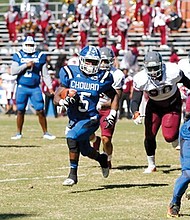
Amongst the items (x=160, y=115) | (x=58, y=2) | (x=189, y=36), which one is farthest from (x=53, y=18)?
(x=160, y=115)

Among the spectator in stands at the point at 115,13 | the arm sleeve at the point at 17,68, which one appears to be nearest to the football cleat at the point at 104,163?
the arm sleeve at the point at 17,68

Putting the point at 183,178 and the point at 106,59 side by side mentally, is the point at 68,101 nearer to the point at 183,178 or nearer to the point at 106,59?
the point at 106,59

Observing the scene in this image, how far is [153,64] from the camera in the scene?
9.02m

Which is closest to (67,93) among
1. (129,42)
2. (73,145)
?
(73,145)

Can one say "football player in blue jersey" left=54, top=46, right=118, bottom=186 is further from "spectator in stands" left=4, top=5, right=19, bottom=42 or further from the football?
"spectator in stands" left=4, top=5, right=19, bottom=42

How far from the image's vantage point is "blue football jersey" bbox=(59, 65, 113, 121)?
835cm

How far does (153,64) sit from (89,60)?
0.99 m

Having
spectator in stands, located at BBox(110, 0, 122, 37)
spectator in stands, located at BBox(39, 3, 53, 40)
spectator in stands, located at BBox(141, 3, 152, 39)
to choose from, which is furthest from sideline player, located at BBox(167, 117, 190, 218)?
spectator in stands, located at BBox(39, 3, 53, 40)

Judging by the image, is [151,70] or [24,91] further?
[24,91]

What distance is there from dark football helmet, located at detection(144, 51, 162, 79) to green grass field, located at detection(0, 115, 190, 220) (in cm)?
116

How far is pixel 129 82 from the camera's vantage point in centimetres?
2177

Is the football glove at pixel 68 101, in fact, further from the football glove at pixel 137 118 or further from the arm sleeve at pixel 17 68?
the arm sleeve at pixel 17 68

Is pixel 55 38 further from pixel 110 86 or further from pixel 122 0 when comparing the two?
pixel 110 86

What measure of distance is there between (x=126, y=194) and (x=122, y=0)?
63.6ft
